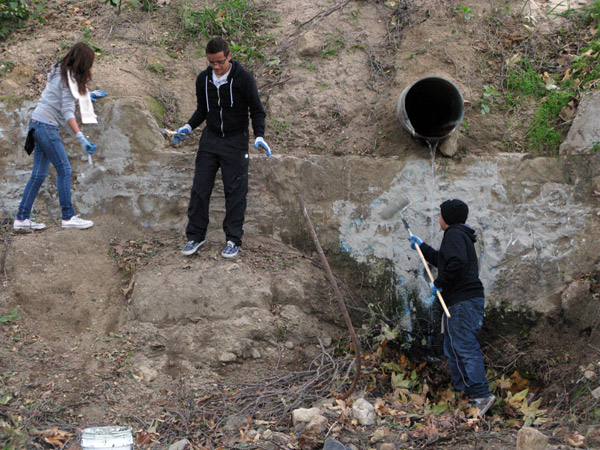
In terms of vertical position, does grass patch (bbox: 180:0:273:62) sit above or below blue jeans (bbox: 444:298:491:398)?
above

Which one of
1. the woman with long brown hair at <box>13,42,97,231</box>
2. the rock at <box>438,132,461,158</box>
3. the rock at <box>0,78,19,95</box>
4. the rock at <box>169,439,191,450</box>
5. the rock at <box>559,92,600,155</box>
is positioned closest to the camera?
the rock at <box>169,439,191,450</box>

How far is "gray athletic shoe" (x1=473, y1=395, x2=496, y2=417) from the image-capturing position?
5.10m

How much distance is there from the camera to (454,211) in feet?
17.6

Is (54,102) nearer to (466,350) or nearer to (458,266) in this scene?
(458,266)

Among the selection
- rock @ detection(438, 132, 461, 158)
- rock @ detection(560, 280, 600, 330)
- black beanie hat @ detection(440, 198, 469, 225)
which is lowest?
rock @ detection(560, 280, 600, 330)

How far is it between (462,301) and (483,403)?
873mm

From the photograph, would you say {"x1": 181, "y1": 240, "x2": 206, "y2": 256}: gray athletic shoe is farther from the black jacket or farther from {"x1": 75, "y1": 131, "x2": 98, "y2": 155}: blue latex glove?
{"x1": 75, "y1": 131, "x2": 98, "y2": 155}: blue latex glove

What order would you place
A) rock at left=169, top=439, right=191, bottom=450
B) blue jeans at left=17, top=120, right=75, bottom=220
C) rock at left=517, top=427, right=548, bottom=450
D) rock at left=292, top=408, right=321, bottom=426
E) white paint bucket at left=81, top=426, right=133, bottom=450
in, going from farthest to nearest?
blue jeans at left=17, top=120, right=75, bottom=220 → rock at left=292, top=408, right=321, bottom=426 → rock at left=169, top=439, right=191, bottom=450 → rock at left=517, top=427, right=548, bottom=450 → white paint bucket at left=81, top=426, right=133, bottom=450

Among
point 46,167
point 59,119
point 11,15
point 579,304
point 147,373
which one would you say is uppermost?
point 11,15

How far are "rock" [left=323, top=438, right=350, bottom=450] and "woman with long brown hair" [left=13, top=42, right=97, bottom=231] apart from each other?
11.9ft

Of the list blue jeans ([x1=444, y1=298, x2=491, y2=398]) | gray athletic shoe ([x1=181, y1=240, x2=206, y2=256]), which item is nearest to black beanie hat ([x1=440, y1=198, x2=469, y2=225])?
blue jeans ([x1=444, y1=298, x2=491, y2=398])

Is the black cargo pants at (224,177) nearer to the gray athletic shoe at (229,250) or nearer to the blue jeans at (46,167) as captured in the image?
the gray athletic shoe at (229,250)

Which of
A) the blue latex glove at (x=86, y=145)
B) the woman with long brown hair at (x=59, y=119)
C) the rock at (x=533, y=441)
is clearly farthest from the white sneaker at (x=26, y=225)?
the rock at (x=533, y=441)

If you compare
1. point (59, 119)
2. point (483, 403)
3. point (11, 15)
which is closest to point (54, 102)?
point (59, 119)
